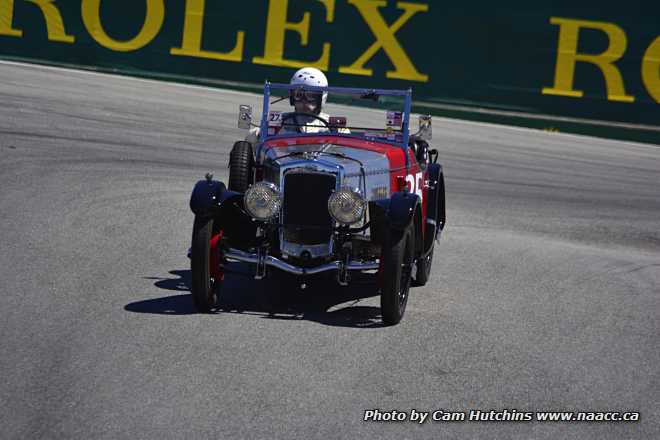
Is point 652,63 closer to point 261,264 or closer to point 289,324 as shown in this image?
point 261,264

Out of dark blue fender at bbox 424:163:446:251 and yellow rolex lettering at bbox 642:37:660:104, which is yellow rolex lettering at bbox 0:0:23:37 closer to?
yellow rolex lettering at bbox 642:37:660:104

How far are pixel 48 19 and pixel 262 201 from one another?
15.9 m

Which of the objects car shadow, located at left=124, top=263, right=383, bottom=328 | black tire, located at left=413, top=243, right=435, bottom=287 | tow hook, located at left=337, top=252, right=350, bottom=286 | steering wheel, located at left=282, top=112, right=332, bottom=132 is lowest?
car shadow, located at left=124, top=263, right=383, bottom=328

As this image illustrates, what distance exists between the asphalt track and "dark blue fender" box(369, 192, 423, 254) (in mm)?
576

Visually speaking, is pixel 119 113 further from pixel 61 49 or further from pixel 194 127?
pixel 61 49

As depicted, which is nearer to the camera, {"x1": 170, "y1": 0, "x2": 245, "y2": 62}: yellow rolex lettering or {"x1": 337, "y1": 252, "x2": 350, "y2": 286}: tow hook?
{"x1": 337, "y1": 252, "x2": 350, "y2": 286}: tow hook

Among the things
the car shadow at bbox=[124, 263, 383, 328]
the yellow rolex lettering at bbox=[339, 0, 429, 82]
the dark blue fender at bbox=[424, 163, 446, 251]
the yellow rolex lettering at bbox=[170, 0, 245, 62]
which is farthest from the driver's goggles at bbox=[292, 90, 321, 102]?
the yellow rolex lettering at bbox=[170, 0, 245, 62]

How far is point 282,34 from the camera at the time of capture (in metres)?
20.4

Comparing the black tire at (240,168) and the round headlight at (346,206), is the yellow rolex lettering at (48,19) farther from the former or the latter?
the round headlight at (346,206)

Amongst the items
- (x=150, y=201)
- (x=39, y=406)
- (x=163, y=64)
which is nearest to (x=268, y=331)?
(x=39, y=406)

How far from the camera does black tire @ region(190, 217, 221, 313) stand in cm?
639

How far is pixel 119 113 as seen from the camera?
16.3 meters

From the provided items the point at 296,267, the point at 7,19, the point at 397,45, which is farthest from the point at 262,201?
the point at 7,19

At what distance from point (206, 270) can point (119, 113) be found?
10.4 meters
